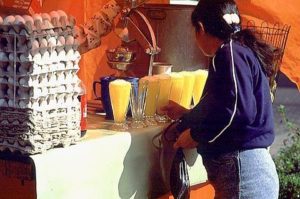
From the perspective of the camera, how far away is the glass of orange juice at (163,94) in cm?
261

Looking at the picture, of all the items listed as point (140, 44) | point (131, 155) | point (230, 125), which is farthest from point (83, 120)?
point (140, 44)

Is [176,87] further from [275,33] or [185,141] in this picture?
[275,33]

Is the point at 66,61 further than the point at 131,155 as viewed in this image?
No

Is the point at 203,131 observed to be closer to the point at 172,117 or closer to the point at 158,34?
the point at 172,117

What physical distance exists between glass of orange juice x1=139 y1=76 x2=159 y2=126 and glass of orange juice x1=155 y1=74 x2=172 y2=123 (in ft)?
0.06

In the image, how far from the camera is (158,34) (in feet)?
10.2

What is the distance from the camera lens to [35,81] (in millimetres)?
2006

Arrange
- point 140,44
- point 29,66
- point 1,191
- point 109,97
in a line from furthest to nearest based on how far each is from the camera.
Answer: point 140,44
point 109,97
point 1,191
point 29,66

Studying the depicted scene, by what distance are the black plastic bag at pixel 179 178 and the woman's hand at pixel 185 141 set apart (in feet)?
0.14

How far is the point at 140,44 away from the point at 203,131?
82 cm

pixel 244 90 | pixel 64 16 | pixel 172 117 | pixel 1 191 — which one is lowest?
pixel 1 191

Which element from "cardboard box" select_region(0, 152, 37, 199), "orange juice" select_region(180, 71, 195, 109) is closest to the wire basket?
"orange juice" select_region(180, 71, 195, 109)

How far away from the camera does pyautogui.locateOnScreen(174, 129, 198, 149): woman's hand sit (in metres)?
2.41

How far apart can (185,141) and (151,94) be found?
26 cm
